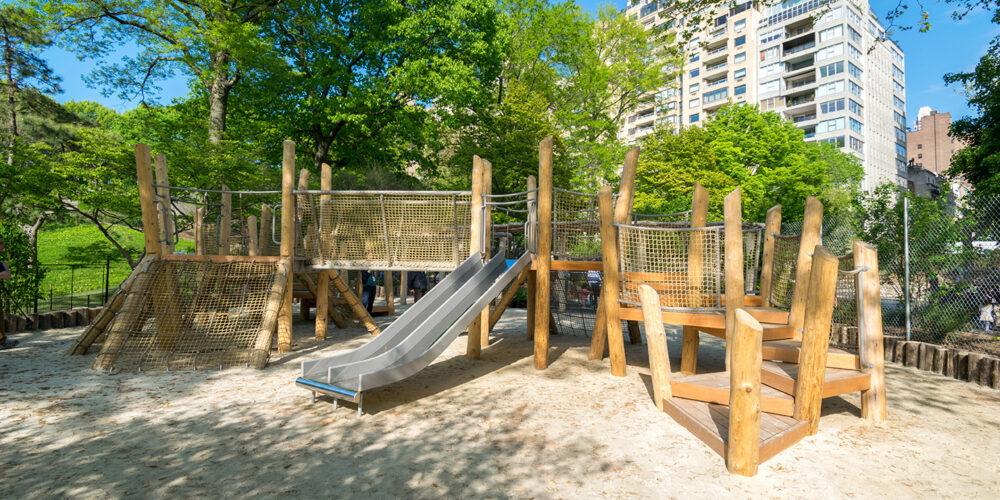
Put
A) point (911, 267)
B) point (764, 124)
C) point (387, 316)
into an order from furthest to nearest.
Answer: point (764, 124) < point (387, 316) < point (911, 267)

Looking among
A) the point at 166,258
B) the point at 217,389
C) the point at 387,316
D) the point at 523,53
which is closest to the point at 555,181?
the point at 523,53

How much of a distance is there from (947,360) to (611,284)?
4701 millimetres

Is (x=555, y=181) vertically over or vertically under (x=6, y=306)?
over

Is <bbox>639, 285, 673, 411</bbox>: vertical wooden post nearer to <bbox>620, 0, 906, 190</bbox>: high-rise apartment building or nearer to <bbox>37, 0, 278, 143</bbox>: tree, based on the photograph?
<bbox>37, 0, 278, 143</bbox>: tree

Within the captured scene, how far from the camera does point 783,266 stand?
22.2ft

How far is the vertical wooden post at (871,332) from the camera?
462 centimetres

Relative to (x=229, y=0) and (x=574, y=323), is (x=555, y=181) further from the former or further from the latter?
(x=229, y=0)

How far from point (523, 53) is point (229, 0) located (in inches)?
529

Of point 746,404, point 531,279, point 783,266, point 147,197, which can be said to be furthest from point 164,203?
point 783,266

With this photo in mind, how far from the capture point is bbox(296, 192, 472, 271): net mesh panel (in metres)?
8.14

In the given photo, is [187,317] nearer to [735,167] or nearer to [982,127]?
[982,127]

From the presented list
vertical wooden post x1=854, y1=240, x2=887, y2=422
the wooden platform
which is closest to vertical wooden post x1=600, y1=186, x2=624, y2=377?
the wooden platform

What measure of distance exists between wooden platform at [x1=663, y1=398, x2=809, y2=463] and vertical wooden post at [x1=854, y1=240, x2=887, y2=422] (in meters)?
1.09

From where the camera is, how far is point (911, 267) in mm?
8719
